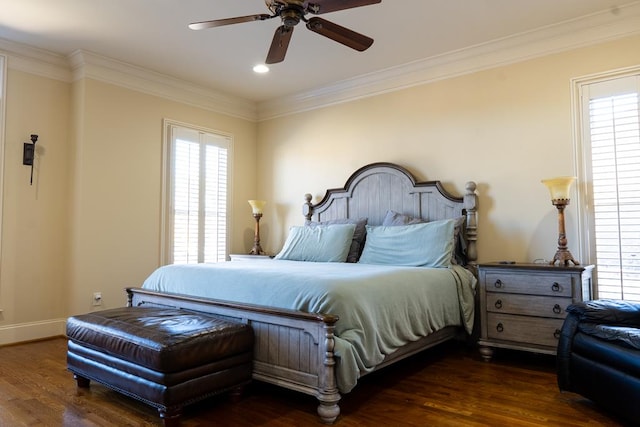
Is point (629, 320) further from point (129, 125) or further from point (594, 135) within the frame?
point (129, 125)

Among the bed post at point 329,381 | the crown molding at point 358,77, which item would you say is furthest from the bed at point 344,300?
the crown molding at point 358,77

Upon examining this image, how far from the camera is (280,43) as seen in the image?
290cm

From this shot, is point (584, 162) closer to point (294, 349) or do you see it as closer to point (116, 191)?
point (294, 349)

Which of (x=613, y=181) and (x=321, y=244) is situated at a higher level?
(x=613, y=181)

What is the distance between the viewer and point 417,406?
2.49 metres

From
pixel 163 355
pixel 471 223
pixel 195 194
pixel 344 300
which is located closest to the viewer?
pixel 163 355

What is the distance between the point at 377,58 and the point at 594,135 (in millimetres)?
2067

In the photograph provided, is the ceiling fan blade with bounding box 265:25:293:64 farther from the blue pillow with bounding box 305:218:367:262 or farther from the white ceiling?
the blue pillow with bounding box 305:218:367:262

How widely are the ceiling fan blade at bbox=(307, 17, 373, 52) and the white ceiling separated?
590mm

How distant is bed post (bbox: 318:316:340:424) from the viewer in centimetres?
225

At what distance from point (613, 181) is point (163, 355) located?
136 inches

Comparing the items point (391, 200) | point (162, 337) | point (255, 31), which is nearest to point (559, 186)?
point (391, 200)

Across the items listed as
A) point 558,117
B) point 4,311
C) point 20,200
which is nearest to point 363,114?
point 558,117

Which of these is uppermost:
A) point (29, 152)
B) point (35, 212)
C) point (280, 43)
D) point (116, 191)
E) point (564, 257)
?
point (280, 43)
